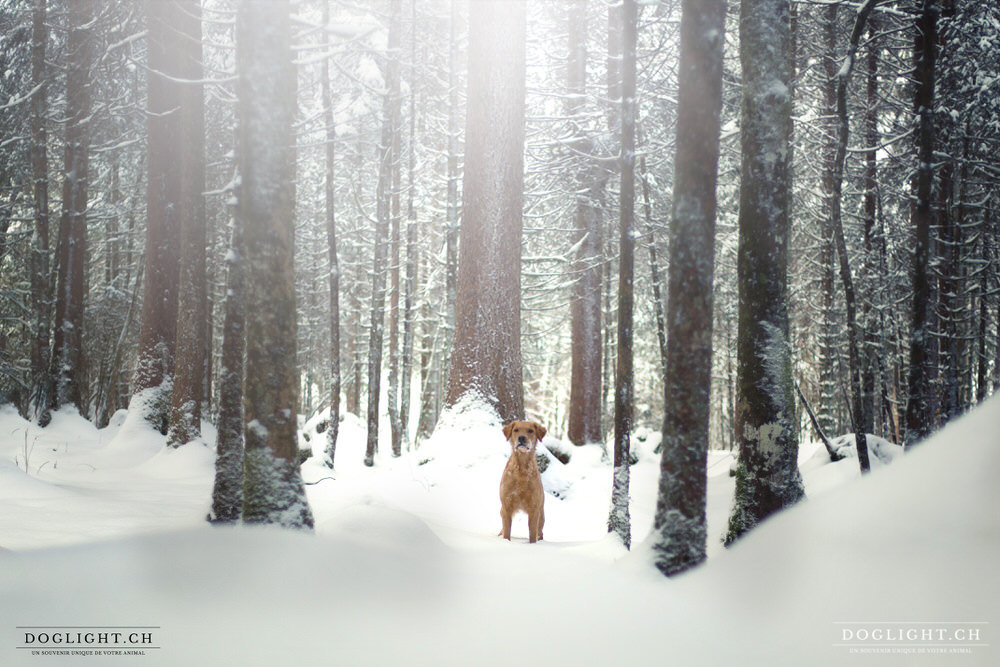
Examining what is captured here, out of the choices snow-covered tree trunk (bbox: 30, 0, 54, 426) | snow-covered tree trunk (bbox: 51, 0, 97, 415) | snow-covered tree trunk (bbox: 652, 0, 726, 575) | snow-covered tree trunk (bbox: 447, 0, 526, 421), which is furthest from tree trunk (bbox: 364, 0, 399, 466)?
snow-covered tree trunk (bbox: 652, 0, 726, 575)

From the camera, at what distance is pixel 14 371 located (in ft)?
35.4

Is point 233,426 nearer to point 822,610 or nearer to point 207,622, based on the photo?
point 207,622

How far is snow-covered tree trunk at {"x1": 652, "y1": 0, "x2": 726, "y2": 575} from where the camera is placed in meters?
3.96

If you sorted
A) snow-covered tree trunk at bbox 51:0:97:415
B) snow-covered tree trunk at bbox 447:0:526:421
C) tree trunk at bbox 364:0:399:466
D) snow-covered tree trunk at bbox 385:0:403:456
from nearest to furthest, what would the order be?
snow-covered tree trunk at bbox 447:0:526:421, snow-covered tree trunk at bbox 51:0:97:415, snow-covered tree trunk at bbox 385:0:403:456, tree trunk at bbox 364:0:399:466

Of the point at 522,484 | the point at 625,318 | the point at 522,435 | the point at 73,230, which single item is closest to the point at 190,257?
the point at 73,230

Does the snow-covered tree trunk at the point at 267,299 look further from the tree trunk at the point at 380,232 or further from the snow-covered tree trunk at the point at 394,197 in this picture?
the tree trunk at the point at 380,232

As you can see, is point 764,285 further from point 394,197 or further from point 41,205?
point 394,197

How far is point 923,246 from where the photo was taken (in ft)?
25.9

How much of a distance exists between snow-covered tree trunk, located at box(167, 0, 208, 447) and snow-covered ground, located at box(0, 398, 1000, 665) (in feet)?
14.0

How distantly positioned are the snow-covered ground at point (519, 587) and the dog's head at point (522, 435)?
5.08ft

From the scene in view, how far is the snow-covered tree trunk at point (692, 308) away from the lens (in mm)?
3959

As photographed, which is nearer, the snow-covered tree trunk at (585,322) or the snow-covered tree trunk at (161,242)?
the snow-covered tree trunk at (161,242)

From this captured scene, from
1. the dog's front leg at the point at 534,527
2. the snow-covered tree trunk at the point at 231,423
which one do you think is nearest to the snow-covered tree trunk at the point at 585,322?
the dog's front leg at the point at 534,527

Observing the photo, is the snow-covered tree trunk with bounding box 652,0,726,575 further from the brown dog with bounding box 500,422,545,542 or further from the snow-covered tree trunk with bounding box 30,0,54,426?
the snow-covered tree trunk with bounding box 30,0,54,426
